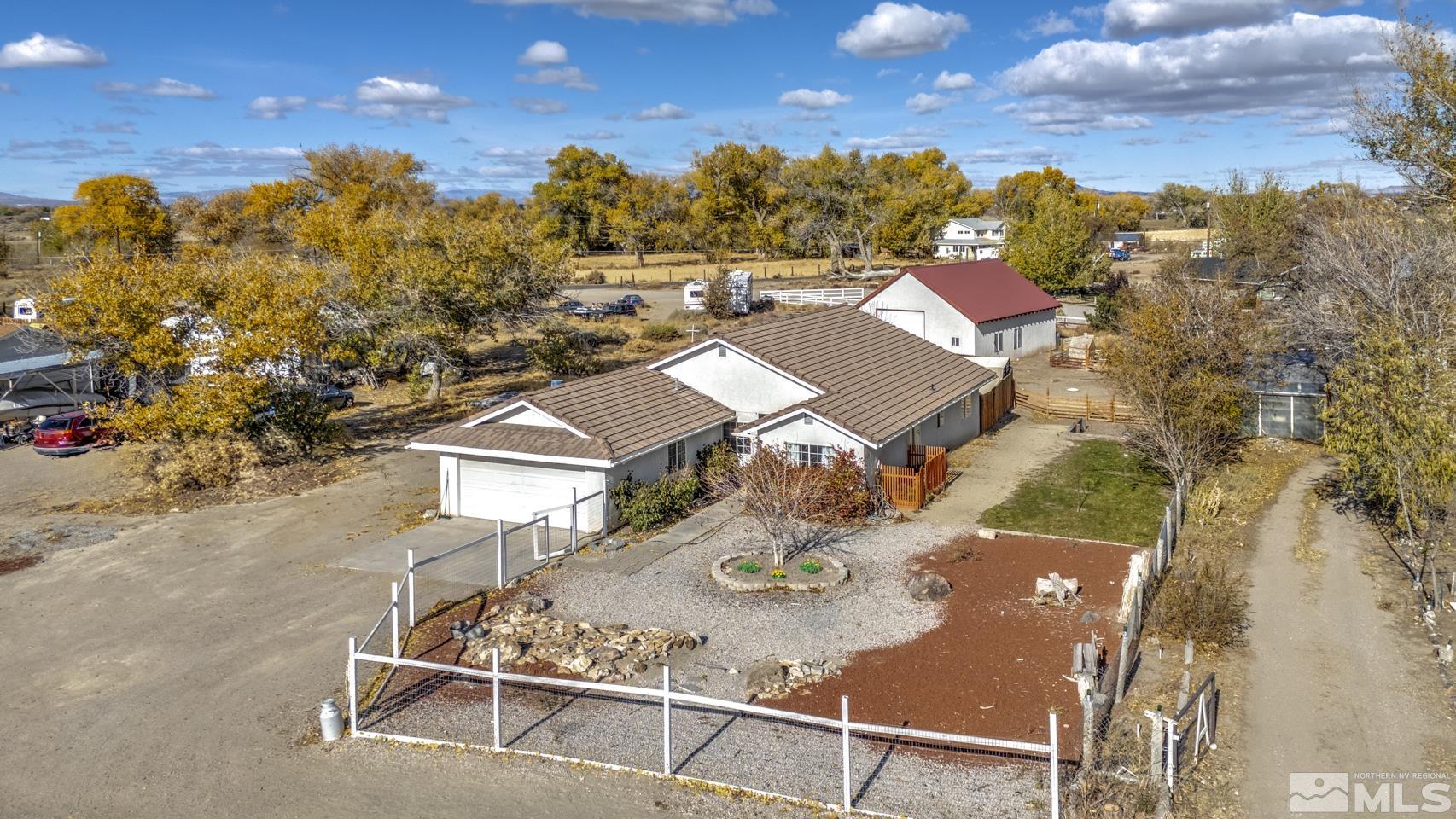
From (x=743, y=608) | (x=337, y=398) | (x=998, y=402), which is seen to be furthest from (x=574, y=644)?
(x=337, y=398)

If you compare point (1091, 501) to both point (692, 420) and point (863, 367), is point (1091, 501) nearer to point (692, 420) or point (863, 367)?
point (863, 367)

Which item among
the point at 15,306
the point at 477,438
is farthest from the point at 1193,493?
the point at 15,306

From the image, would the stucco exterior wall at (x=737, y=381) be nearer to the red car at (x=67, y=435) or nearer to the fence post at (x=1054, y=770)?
the fence post at (x=1054, y=770)

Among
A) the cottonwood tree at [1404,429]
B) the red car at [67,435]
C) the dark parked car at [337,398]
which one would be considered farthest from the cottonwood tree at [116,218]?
the cottonwood tree at [1404,429]

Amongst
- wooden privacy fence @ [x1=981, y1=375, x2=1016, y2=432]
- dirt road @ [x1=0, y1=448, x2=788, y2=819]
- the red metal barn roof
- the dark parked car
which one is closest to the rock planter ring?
dirt road @ [x1=0, y1=448, x2=788, y2=819]

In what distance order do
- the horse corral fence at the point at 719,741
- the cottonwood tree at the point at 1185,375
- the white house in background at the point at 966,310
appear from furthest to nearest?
the white house in background at the point at 966,310
the cottonwood tree at the point at 1185,375
the horse corral fence at the point at 719,741

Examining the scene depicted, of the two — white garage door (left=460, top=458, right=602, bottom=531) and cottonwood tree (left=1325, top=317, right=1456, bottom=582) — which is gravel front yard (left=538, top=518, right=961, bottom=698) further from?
cottonwood tree (left=1325, top=317, right=1456, bottom=582)
